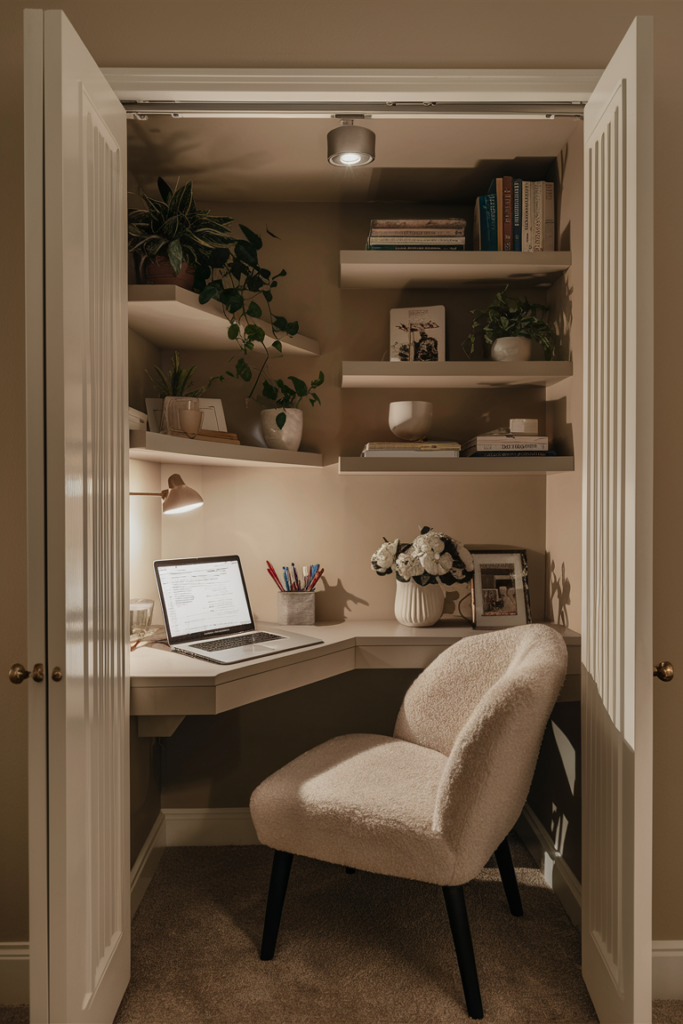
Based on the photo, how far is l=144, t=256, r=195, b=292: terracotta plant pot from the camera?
6.28ft

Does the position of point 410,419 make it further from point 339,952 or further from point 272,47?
point 339,952

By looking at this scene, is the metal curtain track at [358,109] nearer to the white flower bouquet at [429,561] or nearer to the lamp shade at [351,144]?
the lamp shade at [351,144]

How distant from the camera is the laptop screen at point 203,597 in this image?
2.07 m

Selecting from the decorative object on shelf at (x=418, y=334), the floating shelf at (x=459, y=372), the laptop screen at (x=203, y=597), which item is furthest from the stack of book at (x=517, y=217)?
the laptop screen at (x=203, y=597)

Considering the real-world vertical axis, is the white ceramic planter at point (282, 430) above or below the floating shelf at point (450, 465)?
above

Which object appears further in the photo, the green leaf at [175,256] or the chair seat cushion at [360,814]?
the green leaf at [175,256]

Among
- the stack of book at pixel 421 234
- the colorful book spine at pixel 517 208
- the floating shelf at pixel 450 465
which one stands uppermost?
the colorful book spine at pixel 517 208

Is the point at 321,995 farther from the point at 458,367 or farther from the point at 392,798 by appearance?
the point at 458,367

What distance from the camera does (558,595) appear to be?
2293 mm

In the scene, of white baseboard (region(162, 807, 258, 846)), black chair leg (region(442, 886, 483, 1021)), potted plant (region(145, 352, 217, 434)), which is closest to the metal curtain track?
potted plant (region(145, 352, 217, 434))

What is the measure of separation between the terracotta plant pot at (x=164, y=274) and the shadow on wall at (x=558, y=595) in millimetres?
1544

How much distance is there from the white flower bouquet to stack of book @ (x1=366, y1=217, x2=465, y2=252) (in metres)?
0.96

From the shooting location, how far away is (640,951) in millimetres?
1336

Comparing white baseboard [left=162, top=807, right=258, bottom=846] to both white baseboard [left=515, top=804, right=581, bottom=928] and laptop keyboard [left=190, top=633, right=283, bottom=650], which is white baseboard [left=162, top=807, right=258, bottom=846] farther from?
white baseboard [left=515, top=804, right=581, bottom=928]
